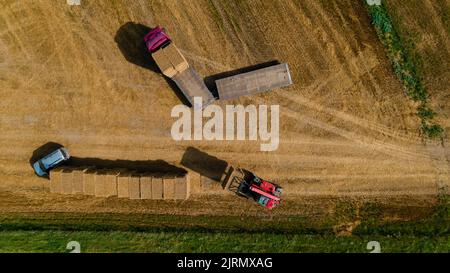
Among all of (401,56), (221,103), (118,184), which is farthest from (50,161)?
(401,56)

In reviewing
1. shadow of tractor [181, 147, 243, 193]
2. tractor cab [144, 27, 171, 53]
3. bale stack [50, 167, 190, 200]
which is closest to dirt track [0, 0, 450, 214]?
shadow of tractor [181, 147, 243, 193]

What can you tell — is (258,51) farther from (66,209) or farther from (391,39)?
(66,209)

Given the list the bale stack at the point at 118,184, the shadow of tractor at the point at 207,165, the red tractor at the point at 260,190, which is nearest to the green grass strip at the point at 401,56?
the red tractor at the point at 260,190

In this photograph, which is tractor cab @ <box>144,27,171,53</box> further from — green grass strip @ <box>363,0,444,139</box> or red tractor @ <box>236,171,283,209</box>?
green grass strip @ <box>363,0,444,139</box>

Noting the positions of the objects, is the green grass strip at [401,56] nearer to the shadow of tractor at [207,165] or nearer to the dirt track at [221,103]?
the dirt track at [221,103]

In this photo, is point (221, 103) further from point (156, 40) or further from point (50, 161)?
point (50, 161)
